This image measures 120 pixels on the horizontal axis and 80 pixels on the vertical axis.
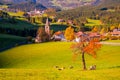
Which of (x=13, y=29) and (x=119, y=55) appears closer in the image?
(x=119, y=55)

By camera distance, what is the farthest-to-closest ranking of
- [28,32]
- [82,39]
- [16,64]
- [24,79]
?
1. [28,32]
2. [16,64]
3. [82,39]
4. [24,79]

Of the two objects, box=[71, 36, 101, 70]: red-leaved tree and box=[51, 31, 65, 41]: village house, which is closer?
box=[71, 36, 101, 70]: red-leaved tree

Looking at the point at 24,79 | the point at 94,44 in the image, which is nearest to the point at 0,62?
the point at 94,44

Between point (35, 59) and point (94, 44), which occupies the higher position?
point (94, 44)

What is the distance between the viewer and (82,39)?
5662 cm

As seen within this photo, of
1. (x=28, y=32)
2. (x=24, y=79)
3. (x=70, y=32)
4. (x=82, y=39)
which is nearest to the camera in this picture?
(x=24, y=79)

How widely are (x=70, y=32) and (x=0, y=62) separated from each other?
300 ft

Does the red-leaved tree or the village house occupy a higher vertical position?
the red-leaved tree

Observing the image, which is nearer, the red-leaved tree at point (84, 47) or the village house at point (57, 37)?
the red-leaved tree at point (84, 47)

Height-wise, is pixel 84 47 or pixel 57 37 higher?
pixel 84 47

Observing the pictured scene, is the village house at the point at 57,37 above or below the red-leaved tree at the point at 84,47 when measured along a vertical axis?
below

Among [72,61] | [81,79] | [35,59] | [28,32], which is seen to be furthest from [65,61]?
[28,32]

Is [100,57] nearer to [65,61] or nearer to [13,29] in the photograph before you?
[65,61]

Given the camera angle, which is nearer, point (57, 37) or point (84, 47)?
point (84, 47)
